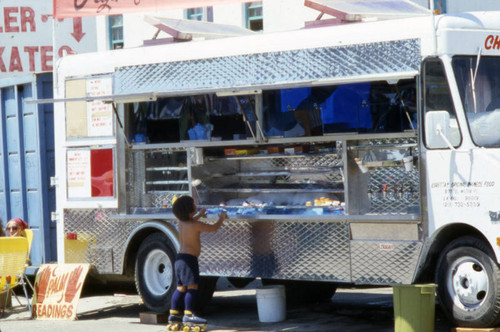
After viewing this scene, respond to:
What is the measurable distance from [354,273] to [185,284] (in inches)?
67.5

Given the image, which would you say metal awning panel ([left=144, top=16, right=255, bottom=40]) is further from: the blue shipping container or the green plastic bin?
the green plastic bin

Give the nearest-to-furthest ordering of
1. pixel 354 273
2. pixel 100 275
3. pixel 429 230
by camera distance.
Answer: pixel 429 230 < pixel 354 273 < pixel 100 275

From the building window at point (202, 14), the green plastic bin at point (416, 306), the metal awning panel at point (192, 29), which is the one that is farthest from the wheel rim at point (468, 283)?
the building window at point (202, 14)

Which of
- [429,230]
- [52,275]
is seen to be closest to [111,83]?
[52,275]

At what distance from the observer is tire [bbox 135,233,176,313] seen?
10.8 m

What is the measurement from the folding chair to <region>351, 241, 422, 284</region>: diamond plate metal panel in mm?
4148

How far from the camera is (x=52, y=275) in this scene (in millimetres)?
11570

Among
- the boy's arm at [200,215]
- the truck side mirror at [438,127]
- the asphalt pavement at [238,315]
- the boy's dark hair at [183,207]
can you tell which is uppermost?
the truck side mirror at [438,127]

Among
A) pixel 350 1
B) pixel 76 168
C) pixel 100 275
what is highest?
pixel 350 1

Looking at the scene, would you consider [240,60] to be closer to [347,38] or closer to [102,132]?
[347,38]

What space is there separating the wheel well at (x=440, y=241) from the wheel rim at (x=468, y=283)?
10.0 inches

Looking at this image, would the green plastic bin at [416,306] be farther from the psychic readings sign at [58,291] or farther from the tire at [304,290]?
the psychic readings sign at [58,291]

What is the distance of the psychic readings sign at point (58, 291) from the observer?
11.3m

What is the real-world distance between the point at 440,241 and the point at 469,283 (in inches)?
19.1
